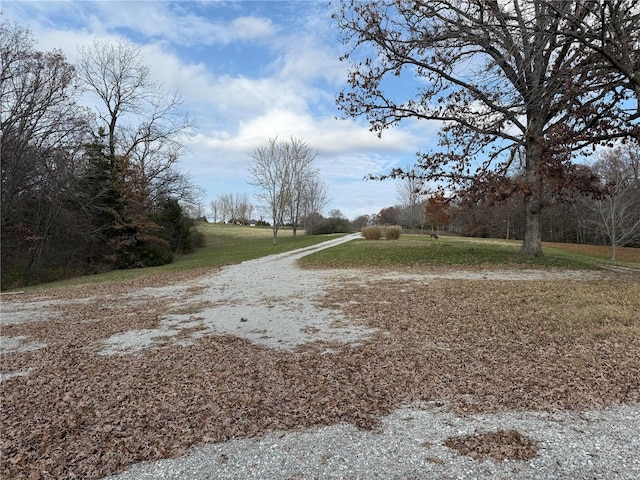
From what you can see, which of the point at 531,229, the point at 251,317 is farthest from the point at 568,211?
the point at 251,317

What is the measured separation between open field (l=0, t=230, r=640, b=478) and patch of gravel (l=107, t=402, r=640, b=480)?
0.25ft

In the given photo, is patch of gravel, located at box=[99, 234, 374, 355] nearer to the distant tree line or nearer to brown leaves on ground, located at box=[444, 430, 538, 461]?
brown leaves on ground, located at box=[444, 430, 538, 461]

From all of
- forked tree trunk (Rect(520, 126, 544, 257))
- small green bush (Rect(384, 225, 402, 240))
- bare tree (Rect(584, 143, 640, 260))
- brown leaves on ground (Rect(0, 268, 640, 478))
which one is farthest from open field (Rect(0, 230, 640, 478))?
small green bush (Rect(384, 225, 402, 240))

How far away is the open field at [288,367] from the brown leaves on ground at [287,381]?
18 mm

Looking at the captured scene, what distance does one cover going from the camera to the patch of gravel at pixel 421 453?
7.90 feet

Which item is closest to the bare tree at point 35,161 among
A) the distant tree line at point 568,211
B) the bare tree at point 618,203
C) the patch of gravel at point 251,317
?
the patch of gravel at point 251,317

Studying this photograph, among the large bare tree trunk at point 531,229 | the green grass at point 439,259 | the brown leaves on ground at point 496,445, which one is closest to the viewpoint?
the brown leaves on ground at point 496,445

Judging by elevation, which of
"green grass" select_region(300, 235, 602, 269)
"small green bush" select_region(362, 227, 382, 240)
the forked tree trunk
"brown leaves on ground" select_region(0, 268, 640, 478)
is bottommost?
"brown leaves on ground" select_region(0, 268, 640, 478)

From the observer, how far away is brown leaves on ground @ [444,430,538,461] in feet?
8.38

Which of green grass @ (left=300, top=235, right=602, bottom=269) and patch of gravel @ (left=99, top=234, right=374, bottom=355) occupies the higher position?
green grass @ (left=300, top=235, right=602, bottom=269)

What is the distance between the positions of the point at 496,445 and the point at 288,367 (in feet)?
7.94

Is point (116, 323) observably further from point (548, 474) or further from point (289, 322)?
point (548, 474)

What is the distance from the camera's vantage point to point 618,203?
2747 centimetres

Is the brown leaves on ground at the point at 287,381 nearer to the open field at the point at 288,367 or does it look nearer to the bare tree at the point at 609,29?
the open field at the point at 288,367
